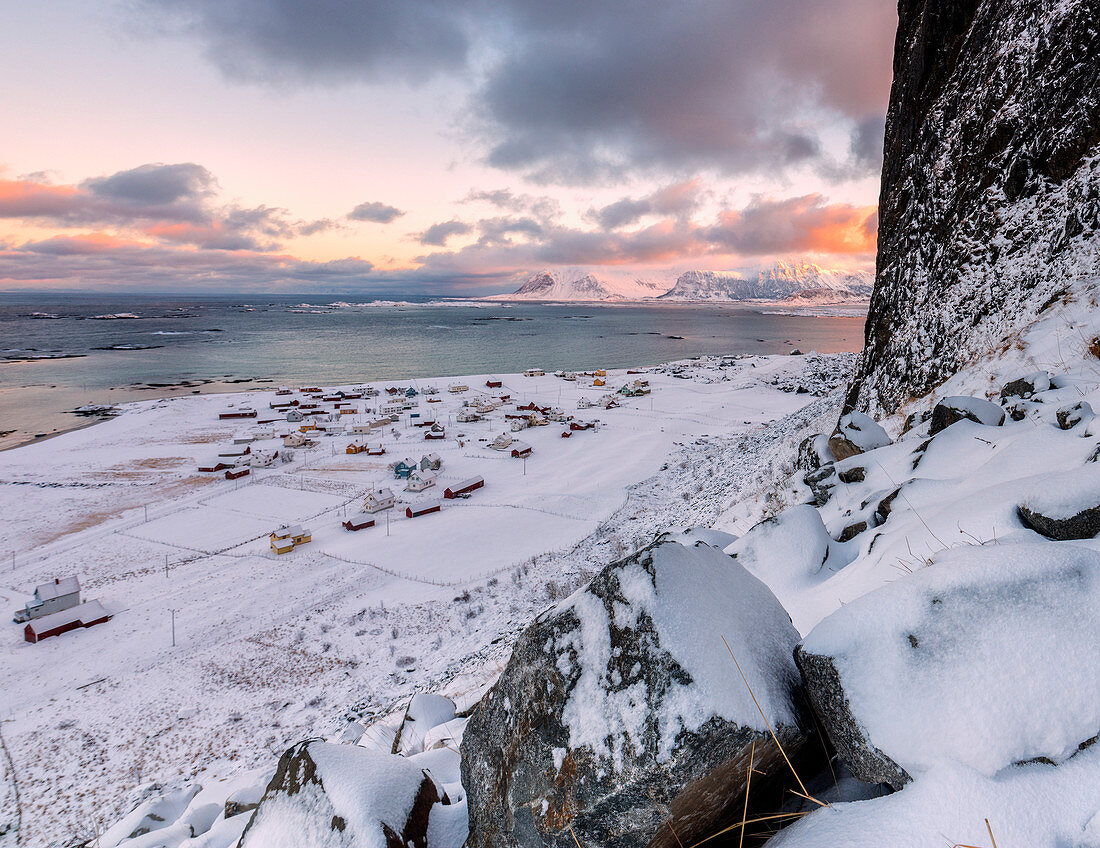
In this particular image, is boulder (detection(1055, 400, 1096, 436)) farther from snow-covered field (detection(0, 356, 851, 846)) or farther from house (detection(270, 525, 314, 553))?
house (detection(270, 525, 314, 553))

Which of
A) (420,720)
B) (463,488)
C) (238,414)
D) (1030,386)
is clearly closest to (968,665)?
(420,720)

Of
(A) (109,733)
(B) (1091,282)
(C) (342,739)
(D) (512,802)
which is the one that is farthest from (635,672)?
(A) (109,733)

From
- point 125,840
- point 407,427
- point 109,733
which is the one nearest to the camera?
point 125,840

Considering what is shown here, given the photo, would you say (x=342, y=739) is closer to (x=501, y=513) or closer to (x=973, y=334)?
(x=973, y=334)

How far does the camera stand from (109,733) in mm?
11000

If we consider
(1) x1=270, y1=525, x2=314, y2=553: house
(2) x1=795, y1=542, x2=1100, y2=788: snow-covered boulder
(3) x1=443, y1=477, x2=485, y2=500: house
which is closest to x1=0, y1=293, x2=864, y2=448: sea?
(1) x1=270, y1=525, x2=314, y2=553: house

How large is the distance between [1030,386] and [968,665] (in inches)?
267

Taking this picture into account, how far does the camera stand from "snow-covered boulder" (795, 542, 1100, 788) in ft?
6.27

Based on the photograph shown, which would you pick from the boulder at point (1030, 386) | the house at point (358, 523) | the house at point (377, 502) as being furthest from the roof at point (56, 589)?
the boulder at point (1030, 386)

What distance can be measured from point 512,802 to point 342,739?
6.22 metres

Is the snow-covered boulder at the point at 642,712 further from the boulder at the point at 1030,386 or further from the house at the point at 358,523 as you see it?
the house at the point at 358,523

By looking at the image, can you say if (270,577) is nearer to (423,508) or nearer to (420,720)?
(423,508)

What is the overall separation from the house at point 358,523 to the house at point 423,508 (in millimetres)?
1573

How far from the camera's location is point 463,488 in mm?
25203
